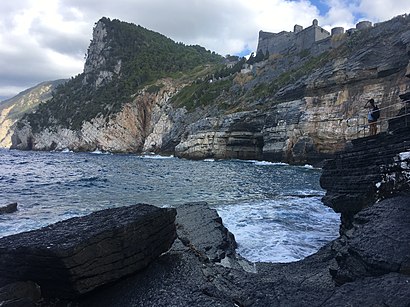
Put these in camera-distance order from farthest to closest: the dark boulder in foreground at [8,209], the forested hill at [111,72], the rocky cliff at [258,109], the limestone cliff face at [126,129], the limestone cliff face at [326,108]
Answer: the forested hill at [111,72]
the limestone cliff face at [126,129]
the rocky cliff at [258,109]
the limestone cliff face at [326,108]
the dark boulder in foreground at [8,209]

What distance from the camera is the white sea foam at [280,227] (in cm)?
935

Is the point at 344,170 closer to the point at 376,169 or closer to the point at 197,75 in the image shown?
the point at 376,169

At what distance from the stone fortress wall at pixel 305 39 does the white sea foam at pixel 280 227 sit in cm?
5428

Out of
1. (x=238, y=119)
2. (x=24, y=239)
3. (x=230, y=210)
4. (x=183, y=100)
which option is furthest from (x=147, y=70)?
(x=24, y=239)

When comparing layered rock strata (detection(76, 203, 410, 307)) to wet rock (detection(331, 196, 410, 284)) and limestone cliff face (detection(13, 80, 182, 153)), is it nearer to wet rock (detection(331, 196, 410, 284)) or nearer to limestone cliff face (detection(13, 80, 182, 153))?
wet rock (detection(331, 196, 410, 284))

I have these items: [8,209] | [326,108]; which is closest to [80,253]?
[8,209]

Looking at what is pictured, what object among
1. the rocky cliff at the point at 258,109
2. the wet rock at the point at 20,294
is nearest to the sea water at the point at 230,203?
the wet rock at the point at 20,294

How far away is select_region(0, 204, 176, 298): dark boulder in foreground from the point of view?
177 inches

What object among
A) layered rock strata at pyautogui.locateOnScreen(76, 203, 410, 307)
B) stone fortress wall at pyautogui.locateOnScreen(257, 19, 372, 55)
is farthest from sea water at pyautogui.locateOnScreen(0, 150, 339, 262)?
stone fortress wall at pyautogui.locateOnScreen(257, 19, 372, 55)

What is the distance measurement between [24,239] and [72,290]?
1.26 metres

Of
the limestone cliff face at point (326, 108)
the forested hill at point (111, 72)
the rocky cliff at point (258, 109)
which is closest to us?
the limestone cliff face at point (326, 108)

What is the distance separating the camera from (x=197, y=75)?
341 ft

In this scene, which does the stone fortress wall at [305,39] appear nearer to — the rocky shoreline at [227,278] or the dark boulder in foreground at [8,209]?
the dark boulder in foreground at [8,209]

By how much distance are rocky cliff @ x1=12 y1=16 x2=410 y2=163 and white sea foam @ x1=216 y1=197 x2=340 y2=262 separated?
23.5 meters
